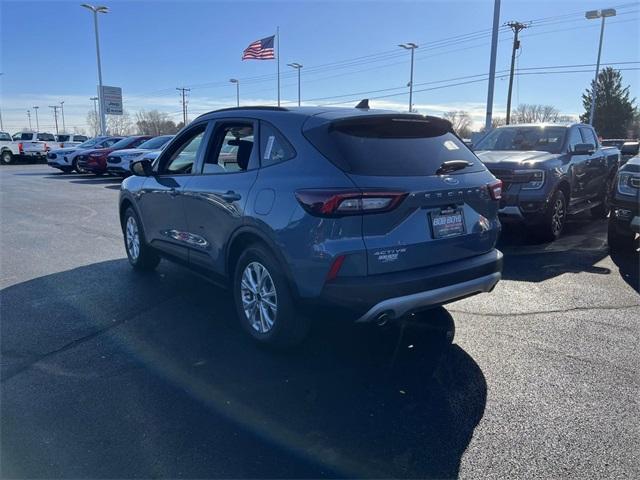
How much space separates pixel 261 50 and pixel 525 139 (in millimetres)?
27257

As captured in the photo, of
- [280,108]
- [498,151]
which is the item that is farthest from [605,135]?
[280,108]

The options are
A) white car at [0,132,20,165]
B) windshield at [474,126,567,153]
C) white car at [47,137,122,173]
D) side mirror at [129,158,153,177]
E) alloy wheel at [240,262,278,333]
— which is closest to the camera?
alloy wheel at [240,262,278,333]

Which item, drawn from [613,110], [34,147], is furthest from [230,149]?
[613,110]

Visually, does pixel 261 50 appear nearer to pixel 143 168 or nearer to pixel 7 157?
pixel 7 157

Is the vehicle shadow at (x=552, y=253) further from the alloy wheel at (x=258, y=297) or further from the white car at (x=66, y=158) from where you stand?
the white car at (x=66, y=158)

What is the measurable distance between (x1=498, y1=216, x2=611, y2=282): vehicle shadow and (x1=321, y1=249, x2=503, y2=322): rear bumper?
263 cm

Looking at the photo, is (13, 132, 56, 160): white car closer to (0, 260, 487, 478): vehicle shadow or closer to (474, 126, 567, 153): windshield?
(474, 126, 567, 153): windshield

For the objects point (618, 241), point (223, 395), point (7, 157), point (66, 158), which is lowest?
point (223, 395)

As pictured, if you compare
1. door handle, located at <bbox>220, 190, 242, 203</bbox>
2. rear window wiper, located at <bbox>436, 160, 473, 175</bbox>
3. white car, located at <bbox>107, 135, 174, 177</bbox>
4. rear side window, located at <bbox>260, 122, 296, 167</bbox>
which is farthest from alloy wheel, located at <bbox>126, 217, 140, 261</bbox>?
white car, located at <bbox>107, 135, 174, 177</bbox>

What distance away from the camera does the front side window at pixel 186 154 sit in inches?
187

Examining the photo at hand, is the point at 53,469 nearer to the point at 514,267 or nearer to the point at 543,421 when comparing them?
the point at 543,421

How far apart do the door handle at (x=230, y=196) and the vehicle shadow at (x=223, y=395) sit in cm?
114

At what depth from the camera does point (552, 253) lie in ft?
22.5

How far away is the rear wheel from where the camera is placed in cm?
3143
